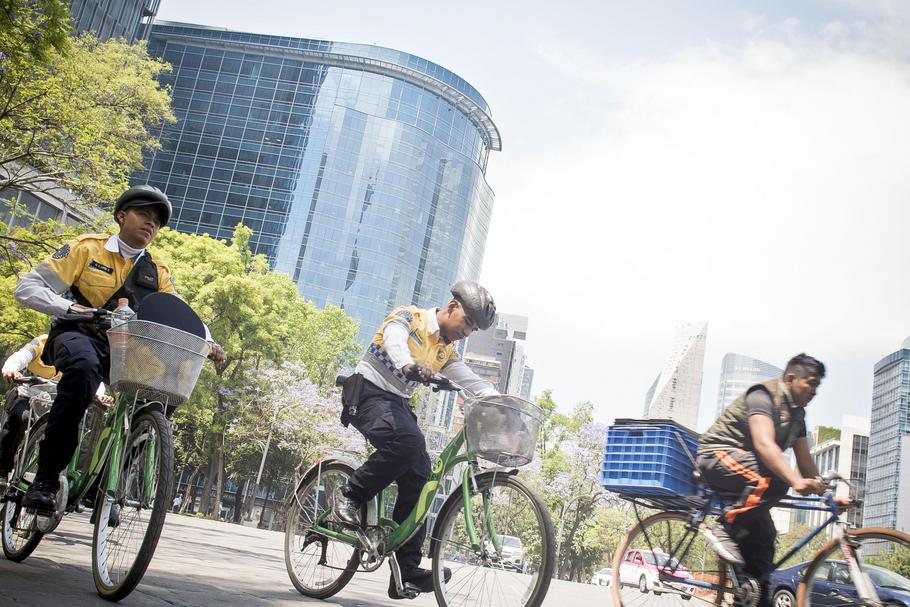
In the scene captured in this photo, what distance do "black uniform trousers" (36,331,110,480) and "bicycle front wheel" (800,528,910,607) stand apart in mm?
3314

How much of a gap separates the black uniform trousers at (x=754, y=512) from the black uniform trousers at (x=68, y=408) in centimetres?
317

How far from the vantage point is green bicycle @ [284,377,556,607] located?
3.64 metres

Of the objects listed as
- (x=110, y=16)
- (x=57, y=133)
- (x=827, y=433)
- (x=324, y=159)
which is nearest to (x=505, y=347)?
(x=827, y=433)

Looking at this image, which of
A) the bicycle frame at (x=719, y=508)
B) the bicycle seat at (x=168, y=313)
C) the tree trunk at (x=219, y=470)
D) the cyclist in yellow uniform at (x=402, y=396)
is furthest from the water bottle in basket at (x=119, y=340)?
the tree trunk at (x=219, y=470)

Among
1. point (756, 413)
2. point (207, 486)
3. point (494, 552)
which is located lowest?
point (207, 486)

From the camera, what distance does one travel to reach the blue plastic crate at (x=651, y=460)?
4.70 metres

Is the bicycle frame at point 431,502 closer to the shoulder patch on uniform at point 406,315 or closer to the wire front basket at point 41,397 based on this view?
the shoulder patch on uniform at point 406,315

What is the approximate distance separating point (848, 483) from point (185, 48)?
102 meters

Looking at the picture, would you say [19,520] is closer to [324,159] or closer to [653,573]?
[653,573]

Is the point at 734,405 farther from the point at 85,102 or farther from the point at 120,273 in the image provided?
the point at 85,102

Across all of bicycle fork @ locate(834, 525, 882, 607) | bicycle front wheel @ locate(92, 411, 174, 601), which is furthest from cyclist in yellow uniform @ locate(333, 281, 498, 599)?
bicycle fork @ locate(834, 525, 882, 607)

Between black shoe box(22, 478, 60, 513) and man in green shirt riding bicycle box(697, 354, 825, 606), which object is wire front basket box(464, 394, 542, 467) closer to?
man in green shirt riding bicycle box(697, 354, 825, 606)

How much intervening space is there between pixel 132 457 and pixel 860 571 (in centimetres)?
313

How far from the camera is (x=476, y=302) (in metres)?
4.25
